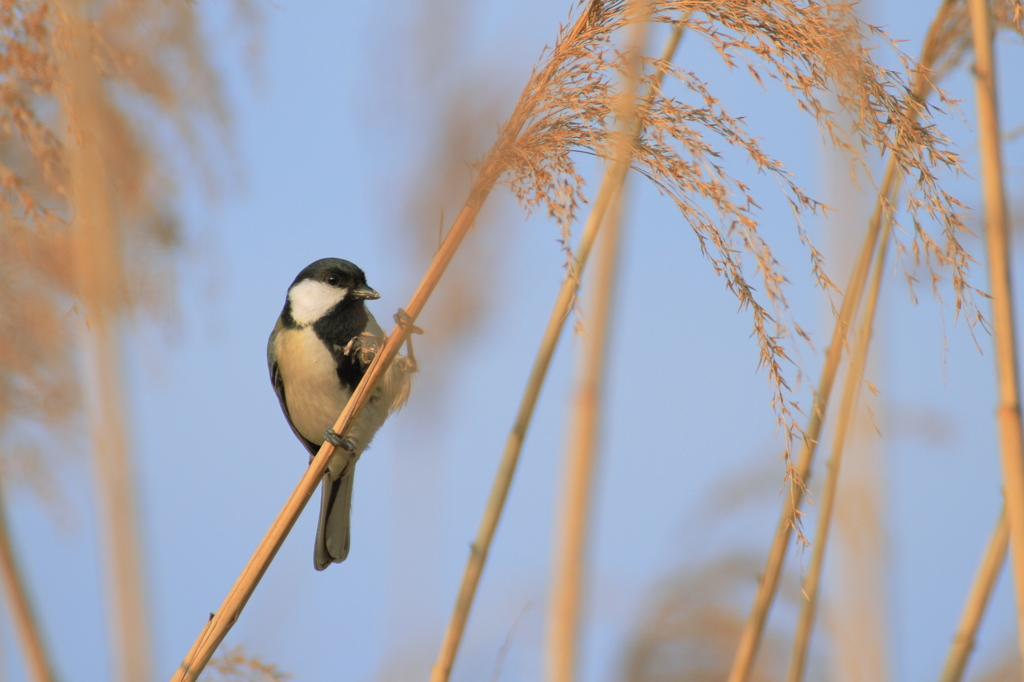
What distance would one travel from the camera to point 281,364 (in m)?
2.76

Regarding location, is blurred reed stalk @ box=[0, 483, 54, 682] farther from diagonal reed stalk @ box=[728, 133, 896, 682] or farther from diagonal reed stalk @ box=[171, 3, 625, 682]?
diagonal reed stalk @ box=[728, 133, 896, 682]

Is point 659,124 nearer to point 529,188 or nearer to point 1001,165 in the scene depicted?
point 529,188

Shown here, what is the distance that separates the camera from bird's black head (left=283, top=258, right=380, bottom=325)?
2.54 meters

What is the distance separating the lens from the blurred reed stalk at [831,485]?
155cm

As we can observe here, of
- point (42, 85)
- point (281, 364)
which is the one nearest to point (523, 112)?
point (42, 85)

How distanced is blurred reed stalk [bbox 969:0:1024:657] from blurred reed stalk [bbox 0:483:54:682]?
5.14 feet

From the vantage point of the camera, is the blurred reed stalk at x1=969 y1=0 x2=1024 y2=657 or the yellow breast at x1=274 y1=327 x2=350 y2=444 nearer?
the blurred reed stalk at x1=969 y1=0 x2=1024 y2=657

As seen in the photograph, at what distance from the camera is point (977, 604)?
57.8 inches

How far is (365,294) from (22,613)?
134 cm

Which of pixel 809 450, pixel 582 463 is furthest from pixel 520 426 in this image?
pixel 809 450

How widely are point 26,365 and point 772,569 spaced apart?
1.76m

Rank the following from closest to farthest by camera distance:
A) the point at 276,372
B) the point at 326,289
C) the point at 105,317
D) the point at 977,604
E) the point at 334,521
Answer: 1. the point at 105,317
2. the point at 977,604
3. the point at 334,521
4. the point at 326,289
5. the point at 276,372

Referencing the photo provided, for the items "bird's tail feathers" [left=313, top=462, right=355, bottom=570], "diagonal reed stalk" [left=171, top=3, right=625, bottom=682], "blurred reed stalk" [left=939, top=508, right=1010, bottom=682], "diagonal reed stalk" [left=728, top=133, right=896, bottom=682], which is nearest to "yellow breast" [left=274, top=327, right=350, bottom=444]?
"bird's tail feathers" [left=313, top=462, right=355, bottom=570]

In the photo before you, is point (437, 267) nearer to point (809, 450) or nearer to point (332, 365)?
point (809, 450)
